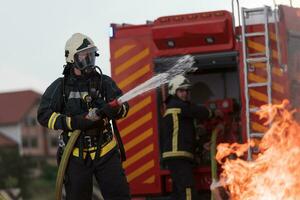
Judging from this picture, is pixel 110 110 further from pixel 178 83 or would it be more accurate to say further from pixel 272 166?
pixel 178 83

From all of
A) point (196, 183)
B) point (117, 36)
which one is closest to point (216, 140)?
point (196, 183)

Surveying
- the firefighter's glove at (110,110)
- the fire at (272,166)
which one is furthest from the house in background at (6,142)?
the firefighter's glove at (110,110)

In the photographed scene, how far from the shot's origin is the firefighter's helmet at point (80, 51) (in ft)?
28.0

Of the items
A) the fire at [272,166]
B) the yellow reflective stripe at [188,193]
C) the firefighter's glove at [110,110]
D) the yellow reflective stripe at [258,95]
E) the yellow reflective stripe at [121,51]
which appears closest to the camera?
the fire at [272,166]

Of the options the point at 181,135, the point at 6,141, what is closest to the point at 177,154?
the point at 181,135

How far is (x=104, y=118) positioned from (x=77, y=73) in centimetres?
48

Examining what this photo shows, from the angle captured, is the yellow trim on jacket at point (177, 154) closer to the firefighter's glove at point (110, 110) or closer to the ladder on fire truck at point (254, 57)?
the ladder on fire truck at point (254, 57)

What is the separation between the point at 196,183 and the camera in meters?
10.3

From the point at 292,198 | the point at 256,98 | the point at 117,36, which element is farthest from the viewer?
the point at 117,36

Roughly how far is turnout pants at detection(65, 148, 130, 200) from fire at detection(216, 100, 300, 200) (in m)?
0.89

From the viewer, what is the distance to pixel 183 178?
10.0 metres

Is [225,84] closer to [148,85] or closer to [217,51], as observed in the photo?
[217,51]

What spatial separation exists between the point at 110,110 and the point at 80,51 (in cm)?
63

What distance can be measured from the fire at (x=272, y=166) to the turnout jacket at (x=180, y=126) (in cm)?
41
